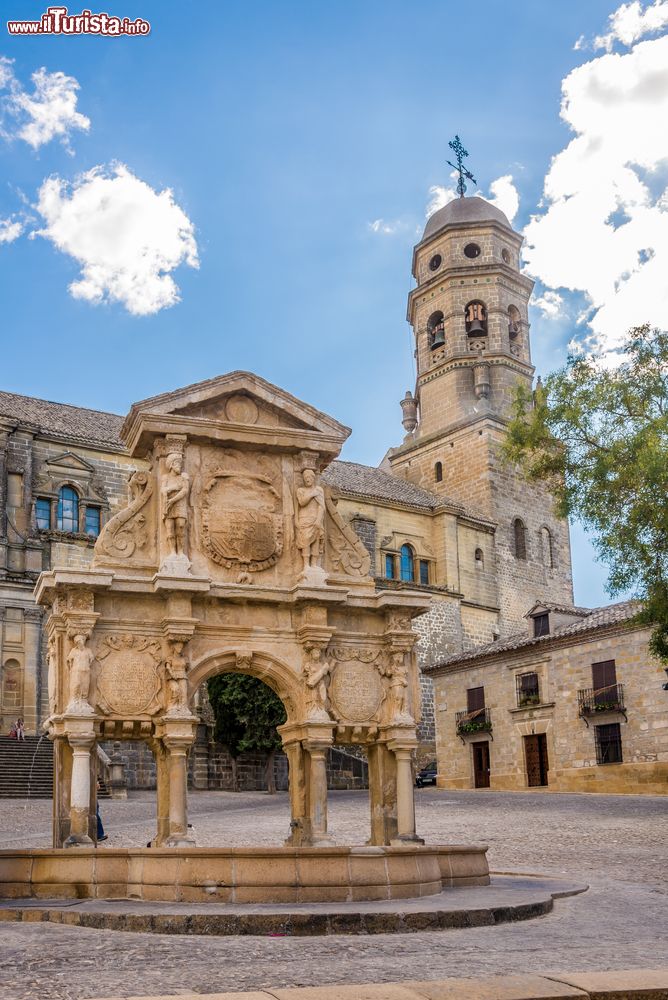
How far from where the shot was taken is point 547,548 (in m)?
57.8

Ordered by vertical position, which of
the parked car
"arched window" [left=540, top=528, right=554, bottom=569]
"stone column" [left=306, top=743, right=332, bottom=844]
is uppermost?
"arched window" [left=540, top=528, right=554, bottom=569]

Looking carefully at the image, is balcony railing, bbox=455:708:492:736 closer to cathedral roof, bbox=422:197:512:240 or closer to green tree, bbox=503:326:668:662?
green tree, bbox=503:326:668:662

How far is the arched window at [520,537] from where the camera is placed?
56594 mm

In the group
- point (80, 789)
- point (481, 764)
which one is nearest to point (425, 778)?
point (481, 764)

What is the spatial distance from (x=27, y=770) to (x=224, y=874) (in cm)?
2309

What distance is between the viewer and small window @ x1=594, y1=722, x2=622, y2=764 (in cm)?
3325

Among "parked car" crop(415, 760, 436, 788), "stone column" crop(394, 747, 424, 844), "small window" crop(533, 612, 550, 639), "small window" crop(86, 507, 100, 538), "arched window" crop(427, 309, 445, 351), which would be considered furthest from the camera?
"arched window" crop(427, 309, 445, 351)

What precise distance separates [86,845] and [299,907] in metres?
3.88

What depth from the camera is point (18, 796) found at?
30.8 metres

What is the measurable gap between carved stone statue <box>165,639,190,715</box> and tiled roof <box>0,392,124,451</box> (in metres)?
28.5

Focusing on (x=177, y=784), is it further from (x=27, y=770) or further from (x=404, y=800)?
(x=27, y=770)

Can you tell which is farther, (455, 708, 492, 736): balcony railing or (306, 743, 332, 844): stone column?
(455, 708, 492, 736): balcony railing

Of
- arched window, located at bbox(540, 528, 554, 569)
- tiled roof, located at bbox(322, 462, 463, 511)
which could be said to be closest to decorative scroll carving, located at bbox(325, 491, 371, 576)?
tiled roof, located at bbox(322, 462, 463, 511)

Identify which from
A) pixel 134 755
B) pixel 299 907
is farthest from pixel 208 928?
pixel 134 755
